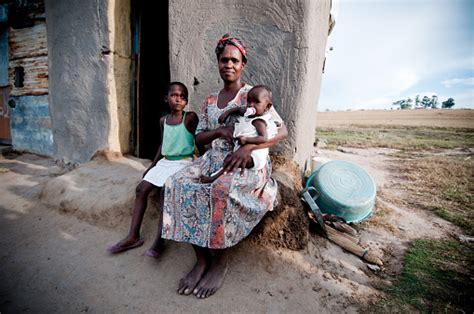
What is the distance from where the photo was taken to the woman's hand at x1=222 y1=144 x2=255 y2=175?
5.59ft

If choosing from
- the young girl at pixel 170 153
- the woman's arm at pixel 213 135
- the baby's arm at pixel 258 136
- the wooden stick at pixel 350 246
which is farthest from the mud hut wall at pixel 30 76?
the wooden stick at pixel 350 246

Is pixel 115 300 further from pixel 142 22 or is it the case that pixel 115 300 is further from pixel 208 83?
pixel 142 22

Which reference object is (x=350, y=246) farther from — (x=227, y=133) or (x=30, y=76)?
(x=30, y=76)

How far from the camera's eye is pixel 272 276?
1.88 m

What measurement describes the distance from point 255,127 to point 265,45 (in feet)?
3.55

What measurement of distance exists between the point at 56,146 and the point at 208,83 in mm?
2832

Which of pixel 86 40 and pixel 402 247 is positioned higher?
pixel 86 40

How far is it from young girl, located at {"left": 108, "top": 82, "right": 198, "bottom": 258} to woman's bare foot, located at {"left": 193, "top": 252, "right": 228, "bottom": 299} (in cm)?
62

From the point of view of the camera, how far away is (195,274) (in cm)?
179

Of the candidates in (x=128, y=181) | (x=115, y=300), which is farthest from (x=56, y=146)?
(x=115, y=300)

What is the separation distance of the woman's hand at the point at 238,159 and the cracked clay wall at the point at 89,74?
2336mm

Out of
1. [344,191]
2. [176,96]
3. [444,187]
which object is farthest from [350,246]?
[444,187]

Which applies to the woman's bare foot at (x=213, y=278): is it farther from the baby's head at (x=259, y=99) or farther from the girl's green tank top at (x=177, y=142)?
the baby's head at (x=259, y=99)

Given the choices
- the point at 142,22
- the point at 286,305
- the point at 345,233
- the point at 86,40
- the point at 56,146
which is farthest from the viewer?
the point at 56,146
